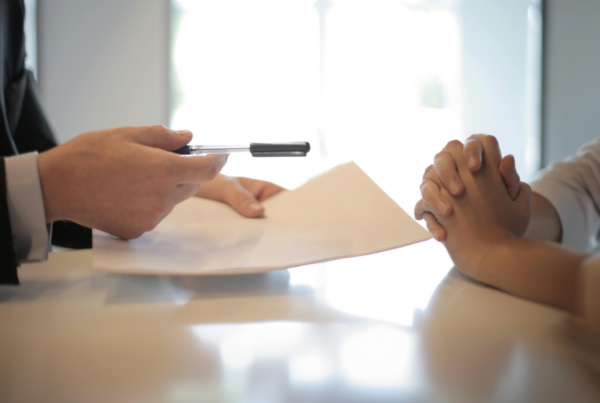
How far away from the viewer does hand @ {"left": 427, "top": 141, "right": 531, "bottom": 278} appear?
0.31 meters

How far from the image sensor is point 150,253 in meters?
0.31

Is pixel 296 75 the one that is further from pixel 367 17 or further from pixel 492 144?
pixel 492 144

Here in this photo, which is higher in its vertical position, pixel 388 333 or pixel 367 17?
pixel 367 17

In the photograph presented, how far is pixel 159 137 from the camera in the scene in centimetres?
34

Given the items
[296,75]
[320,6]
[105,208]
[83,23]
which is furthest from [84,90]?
[105,208]

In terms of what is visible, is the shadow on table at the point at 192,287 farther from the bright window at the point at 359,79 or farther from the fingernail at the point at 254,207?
the bright window at the point at 359,79

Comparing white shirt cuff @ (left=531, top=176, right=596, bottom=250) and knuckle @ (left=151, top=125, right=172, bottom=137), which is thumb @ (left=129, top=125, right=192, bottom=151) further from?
white shirt cuff @ (left=531, top=176, right=596, bottom=250)

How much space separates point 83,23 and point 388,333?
9.08 feet

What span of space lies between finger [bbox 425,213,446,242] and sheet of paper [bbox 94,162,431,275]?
0.04 metres

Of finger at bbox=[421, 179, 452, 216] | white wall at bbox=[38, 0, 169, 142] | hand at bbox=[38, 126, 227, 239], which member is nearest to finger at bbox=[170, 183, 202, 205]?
hand at bbox=[38, 126, 227, 239]

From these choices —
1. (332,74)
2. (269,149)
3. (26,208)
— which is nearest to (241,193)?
(269,149)

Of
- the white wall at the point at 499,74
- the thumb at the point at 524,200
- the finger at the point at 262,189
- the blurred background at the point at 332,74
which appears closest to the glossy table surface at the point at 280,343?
the thumb at the point at 524,200

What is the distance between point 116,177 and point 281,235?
0.15 meters

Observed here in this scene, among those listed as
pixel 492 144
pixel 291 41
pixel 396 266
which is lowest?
Result: pixel 396 266
